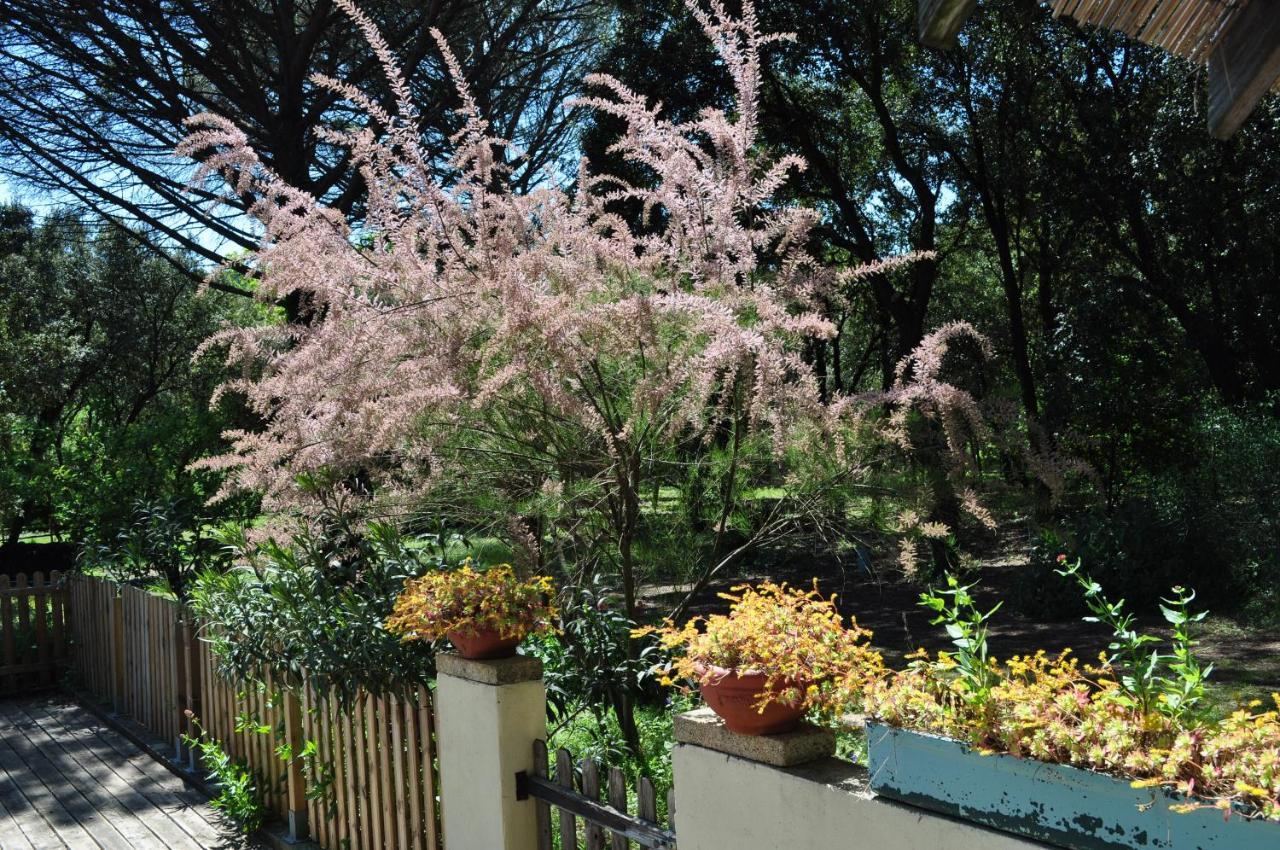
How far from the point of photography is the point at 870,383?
27.7 metres

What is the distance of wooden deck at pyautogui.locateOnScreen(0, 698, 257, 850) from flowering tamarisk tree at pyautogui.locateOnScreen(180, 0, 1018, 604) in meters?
2.03

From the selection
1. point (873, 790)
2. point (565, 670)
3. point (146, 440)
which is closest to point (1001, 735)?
point (873, 790)

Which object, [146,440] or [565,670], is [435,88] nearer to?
[146,440]

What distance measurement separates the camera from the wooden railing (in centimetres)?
311

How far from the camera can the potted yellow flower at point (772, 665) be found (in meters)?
2.59

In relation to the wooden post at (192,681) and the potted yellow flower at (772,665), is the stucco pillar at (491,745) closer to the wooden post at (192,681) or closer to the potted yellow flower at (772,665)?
the potted yellow flower at (772,665)

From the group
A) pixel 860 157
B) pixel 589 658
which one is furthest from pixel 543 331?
pixel 860 157

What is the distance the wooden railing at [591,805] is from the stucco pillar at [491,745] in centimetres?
6

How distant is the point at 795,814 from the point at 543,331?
2.14 m

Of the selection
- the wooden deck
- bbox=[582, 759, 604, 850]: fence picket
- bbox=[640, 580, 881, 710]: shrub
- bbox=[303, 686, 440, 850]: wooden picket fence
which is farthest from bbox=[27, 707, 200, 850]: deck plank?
bbox=[640, 580, 881, 710]: shrub

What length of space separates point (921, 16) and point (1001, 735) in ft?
4.65

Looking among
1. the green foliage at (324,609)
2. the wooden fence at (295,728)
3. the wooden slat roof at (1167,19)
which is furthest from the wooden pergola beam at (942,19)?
the green foliage at (324,609)

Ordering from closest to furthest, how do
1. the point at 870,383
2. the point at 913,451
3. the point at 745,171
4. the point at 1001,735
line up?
the point at 1001,735 < the point at 745,171 < the point at 913,451 < the point at 870,383

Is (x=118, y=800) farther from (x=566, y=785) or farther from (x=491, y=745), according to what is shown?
(x=566, y=785)
